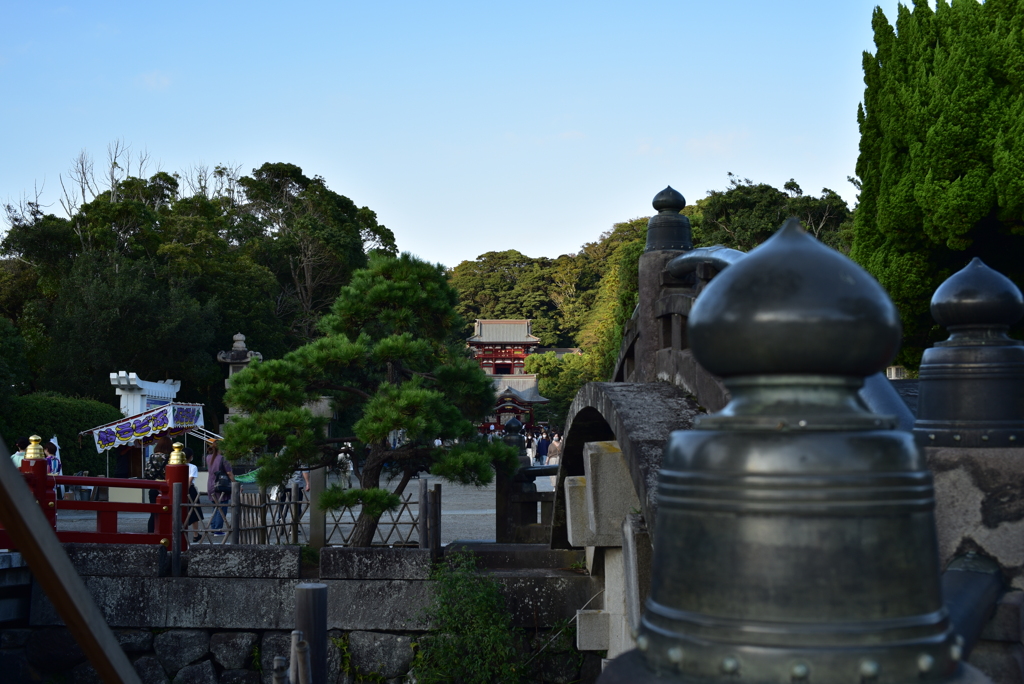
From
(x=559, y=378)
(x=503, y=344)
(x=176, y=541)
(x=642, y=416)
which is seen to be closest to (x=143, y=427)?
(x=176, y=541)

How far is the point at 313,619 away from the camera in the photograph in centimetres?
426

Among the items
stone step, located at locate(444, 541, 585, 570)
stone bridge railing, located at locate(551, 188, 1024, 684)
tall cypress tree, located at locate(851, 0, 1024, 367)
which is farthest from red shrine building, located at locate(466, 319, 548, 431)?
stone bridge railing, located at locate(551, 188, 1024, 684)

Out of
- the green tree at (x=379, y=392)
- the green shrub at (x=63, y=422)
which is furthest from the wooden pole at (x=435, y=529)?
the green shrub at (x=63, y=422)

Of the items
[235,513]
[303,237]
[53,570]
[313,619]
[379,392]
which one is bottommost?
[235,513]

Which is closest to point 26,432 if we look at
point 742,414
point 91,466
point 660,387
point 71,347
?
point 91,466

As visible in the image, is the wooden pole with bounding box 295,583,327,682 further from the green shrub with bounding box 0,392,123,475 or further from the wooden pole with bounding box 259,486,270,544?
the green shrub with bounding box 0,392,123,475

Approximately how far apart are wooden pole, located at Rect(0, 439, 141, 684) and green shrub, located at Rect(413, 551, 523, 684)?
492 centimetres

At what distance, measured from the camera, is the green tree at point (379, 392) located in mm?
8016

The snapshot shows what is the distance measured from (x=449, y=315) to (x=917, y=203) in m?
8.80

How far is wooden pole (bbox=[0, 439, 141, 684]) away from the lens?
2012 mm

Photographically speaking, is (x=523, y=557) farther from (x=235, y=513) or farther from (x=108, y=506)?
(x=108, y=506)

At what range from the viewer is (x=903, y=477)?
1.07m

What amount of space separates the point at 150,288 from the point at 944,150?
71.0 ft

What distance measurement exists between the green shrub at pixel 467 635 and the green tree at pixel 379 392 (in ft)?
3.11
